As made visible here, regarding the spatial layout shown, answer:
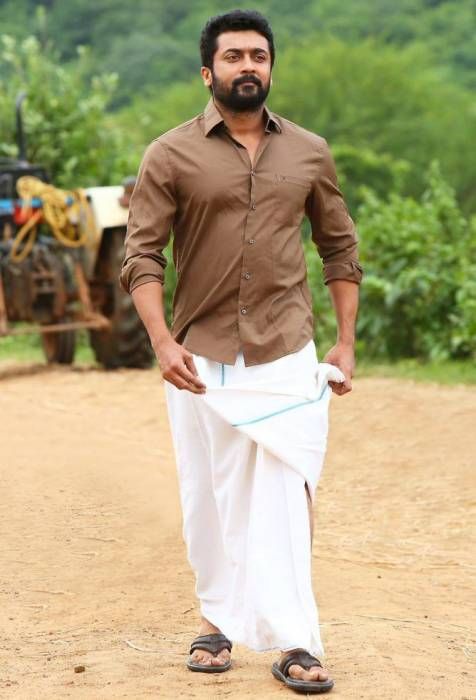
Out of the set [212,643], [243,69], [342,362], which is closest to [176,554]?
[212,643]

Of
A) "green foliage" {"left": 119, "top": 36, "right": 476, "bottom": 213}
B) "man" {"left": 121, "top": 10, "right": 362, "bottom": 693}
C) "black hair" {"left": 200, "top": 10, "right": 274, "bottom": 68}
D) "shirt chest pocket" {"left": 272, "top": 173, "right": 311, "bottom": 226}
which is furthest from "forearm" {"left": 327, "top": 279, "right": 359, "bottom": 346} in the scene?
"green foliage" {"left": 119, "top": 36, "right": 476, "bottom": 213}

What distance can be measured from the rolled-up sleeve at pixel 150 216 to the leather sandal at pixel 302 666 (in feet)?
3.76

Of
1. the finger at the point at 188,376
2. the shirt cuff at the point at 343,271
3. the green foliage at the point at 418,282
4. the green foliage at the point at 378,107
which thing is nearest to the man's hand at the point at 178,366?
the finger at the point at 188,376

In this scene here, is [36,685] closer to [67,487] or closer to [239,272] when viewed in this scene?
→ [239,272]

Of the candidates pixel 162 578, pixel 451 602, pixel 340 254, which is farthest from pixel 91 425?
pixel 340 254

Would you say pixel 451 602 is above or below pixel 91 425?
above

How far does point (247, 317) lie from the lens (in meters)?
4.71

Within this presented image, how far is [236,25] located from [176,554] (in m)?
2.74

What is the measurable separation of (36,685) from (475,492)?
3563 millimetres

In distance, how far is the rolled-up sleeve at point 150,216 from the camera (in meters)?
4.68

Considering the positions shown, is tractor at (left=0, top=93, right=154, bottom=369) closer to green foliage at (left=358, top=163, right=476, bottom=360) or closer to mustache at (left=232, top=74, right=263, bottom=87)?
green foliage at (left=358, top=163, right=476, bottom=360)

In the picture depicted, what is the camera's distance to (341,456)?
28.7ft

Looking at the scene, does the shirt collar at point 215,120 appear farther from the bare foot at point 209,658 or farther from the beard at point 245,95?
the bare foot at point 209,658

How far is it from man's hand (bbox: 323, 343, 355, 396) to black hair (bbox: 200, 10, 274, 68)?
2.94 feet
